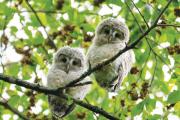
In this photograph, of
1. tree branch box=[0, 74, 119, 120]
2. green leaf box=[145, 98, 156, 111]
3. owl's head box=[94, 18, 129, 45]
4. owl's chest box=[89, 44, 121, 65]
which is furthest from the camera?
owl's head box=[94, 18, 129, 45]

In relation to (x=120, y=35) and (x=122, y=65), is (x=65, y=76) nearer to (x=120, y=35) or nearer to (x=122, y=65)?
(x=122, y=65)

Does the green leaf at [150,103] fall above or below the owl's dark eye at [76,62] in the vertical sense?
below

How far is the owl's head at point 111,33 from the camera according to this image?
4.33m

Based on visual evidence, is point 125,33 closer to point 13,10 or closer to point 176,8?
point 176,8

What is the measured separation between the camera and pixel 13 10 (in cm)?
455

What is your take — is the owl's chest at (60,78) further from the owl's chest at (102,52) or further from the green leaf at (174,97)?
the green leaf at (174,97)

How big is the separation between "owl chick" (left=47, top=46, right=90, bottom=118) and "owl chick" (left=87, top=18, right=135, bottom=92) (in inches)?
4.9

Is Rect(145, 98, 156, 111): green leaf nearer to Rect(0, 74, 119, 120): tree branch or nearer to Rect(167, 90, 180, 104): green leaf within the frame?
Rect(167, 90, 180, 104): green leaf

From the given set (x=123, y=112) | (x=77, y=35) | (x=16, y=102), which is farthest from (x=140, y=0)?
(x=16, y=102)

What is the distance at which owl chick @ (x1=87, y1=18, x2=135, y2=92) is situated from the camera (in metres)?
3.98

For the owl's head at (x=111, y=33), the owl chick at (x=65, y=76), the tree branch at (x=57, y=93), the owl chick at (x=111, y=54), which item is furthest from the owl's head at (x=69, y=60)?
the tree branch at (x=57, y=93)

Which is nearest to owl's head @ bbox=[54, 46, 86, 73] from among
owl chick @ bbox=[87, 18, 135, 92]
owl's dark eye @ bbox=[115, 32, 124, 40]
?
owl chick @ bbox=[87, 18, 135, 92]

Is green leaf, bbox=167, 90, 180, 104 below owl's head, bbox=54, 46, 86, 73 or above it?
below

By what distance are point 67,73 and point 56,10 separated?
6.34 ft
